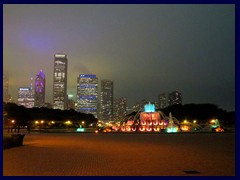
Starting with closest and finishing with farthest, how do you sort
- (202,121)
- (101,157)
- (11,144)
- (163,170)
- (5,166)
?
(163,170), (5,166), (101,157), (11,144), (202,121)

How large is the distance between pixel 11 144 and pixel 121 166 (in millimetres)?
11228

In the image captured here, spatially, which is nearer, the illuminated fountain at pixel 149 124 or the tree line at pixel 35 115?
the illuminated fountain at pixel 149 124

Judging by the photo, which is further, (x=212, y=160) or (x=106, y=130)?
(x=106, y=130)

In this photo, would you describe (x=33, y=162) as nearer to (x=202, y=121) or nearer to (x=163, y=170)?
(x=163, y=170)

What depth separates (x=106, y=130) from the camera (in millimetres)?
52062

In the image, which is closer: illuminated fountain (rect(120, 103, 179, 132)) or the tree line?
illuminated fountain (rect(120, 103, 179, 132))

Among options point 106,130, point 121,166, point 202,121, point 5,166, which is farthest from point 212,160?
point 202,121

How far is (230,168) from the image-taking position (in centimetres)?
1284

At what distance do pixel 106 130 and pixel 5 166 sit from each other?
39182mm

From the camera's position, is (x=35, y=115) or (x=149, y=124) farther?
(x=35, y=115)
